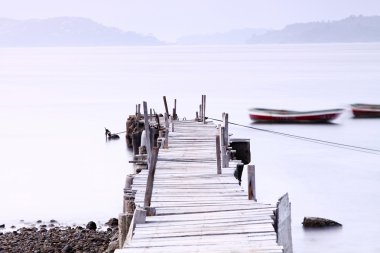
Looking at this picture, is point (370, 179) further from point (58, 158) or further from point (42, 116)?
point (42, 116)

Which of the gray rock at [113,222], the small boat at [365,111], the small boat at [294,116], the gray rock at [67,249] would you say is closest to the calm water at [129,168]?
the small boat at [294,116]

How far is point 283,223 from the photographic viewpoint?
14.5 meters

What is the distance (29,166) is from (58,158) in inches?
138

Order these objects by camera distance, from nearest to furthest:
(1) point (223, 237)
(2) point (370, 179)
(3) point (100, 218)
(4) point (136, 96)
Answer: (1) point (223, 237), (3) point (100, 218), (2) point (370, 179), (4) point (136, 96)

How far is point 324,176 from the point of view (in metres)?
41.2

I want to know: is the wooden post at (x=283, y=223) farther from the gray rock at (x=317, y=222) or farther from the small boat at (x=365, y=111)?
the small boat at (x=365, y=111)

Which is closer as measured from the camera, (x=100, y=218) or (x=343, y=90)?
(x=100, y=218)

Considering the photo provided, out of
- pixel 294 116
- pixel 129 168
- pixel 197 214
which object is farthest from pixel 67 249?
pixel 294 116

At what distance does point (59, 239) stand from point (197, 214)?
10.1 meters

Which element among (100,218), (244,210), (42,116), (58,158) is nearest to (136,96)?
(42,116)

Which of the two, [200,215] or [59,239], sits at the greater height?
[200,215]

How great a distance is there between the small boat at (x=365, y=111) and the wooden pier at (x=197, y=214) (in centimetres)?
4856

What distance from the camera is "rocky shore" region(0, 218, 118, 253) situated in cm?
2292

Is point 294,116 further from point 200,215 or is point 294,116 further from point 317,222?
point 200,215
